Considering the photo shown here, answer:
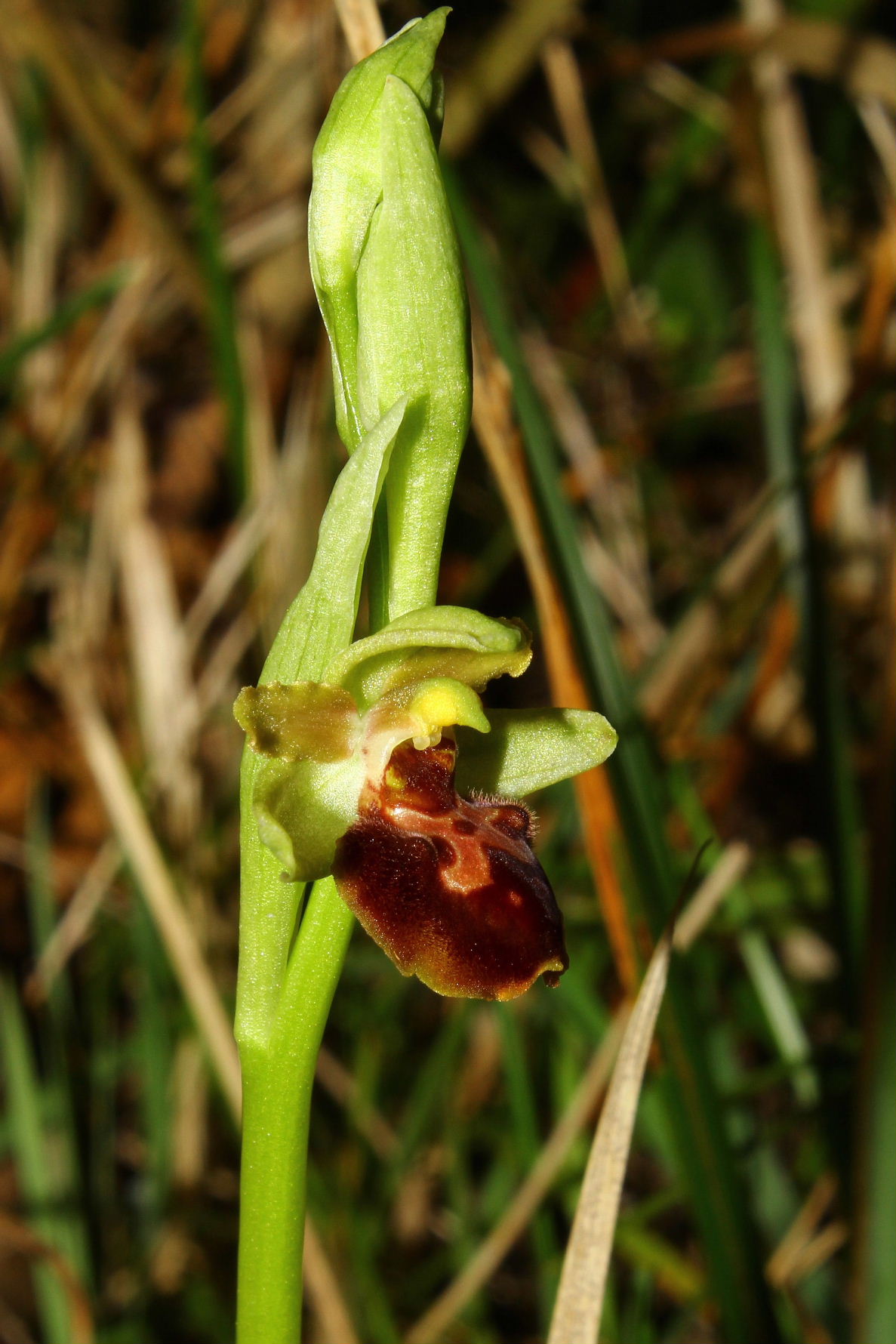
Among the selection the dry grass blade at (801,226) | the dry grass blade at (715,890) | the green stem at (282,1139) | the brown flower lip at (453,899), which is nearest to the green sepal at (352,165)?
the brown flower lip at (453,899)

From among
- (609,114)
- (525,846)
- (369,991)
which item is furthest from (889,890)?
(609,114)

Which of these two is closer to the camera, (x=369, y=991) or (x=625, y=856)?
(x=625, y=856)

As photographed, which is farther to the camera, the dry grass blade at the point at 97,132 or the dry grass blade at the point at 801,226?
the dry grass blade at the point at 801,226

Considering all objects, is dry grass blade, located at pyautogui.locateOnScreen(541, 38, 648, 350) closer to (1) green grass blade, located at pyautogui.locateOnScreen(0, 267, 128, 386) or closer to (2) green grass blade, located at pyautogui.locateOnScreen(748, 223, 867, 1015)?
(1) green grass blade, located at pyautogui.locateOnScreen(0, 267, 128, 386)

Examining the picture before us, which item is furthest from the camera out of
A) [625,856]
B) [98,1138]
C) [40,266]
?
[40,266]

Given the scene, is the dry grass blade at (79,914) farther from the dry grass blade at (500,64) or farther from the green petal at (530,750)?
the dry grass blade at (500,64)

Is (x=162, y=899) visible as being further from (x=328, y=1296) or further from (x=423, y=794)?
(x=423, y=794)

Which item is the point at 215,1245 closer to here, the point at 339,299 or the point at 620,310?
the point at 339,299

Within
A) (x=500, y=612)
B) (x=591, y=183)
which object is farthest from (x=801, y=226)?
(x=500, y=612)
